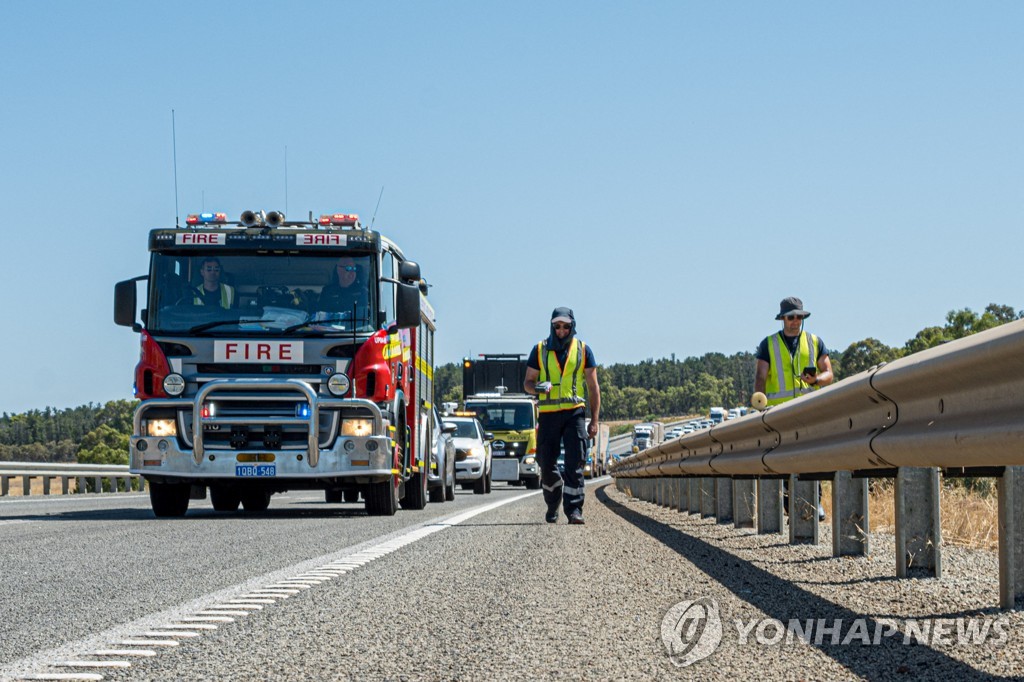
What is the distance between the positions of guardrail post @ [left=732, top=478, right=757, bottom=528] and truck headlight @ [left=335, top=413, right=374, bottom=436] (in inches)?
161

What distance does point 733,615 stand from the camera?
500cm

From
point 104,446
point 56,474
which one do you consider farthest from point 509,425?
point 104,446

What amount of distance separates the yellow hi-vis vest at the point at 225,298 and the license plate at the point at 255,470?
5.42 feet

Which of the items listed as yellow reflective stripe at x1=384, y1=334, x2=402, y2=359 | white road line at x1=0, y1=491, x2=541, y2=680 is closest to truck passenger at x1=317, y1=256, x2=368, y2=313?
yellow reflective stripe at x1=384, y1=334, x2=402, y2=359

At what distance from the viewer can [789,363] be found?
11.2 meters

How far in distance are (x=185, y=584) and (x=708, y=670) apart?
3197 mm

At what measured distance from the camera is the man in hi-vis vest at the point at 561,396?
12086 millimetres

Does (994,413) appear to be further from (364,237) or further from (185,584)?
(364,237)

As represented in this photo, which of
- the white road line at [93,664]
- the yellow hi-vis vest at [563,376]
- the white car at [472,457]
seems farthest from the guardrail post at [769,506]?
the white car at [472,457]

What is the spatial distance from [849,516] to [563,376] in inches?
197

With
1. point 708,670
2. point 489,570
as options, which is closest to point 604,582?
point 489,570

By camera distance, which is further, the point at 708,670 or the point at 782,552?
the point at 782,552

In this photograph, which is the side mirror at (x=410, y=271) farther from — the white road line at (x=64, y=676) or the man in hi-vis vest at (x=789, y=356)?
the white road line at (x=64, y=676)

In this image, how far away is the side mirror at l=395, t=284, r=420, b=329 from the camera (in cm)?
1356
